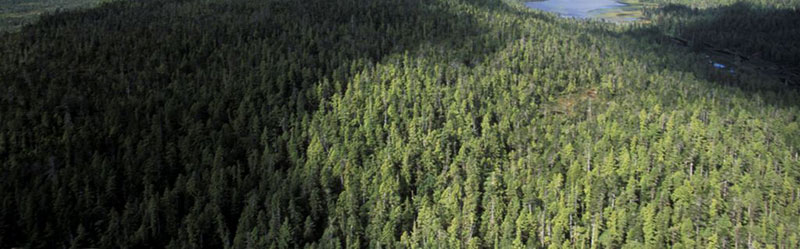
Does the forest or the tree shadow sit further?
the tree shadow

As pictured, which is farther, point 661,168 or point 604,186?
point 661,168

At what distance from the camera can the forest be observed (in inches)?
4313

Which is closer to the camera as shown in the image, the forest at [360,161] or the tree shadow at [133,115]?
the forest at [360,161]

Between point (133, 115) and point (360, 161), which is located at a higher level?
point (133, 115)

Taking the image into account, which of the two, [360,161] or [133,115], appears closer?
[360,161]

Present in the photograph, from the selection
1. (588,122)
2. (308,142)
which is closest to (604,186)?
(588,122)

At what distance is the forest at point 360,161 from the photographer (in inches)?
4313

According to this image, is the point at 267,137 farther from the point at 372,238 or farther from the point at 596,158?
the point at 596,158

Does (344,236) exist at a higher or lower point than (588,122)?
lower

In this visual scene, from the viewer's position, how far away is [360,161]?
14438 centimetres

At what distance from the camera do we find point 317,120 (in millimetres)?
162750

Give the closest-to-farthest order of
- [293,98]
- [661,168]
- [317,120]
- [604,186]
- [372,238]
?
A: [372,238] → [604,186] → [661,168] → [317,120] → [293,98]

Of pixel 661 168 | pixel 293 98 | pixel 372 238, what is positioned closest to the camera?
pixel 372 238

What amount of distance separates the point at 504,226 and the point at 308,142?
6554cm
